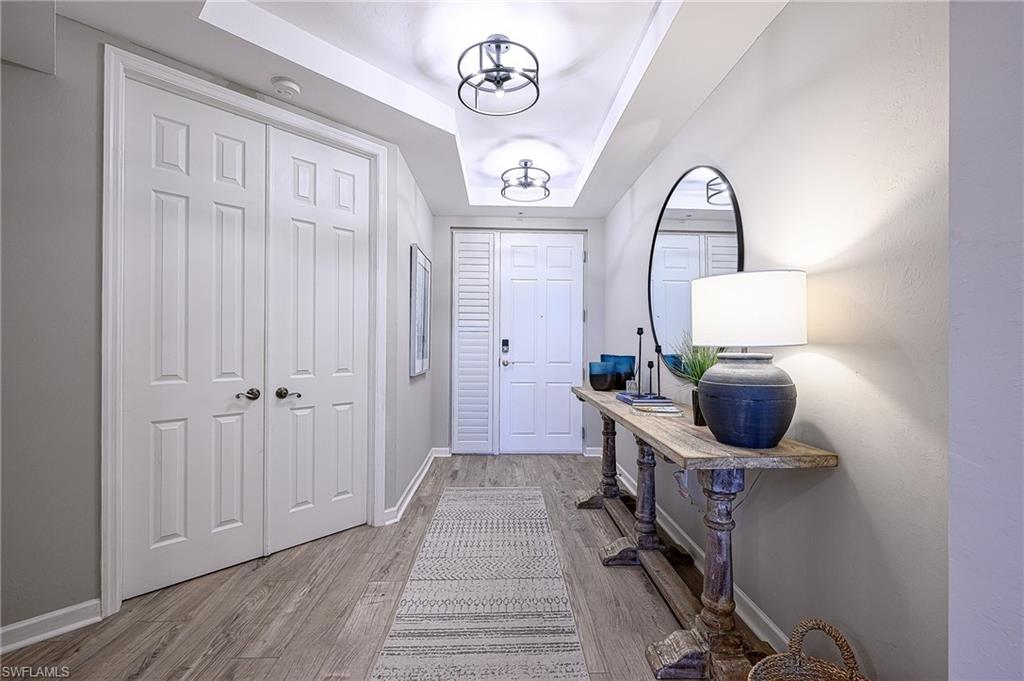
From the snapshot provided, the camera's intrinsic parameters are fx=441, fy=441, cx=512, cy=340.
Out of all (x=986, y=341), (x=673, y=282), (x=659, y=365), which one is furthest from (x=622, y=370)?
(x=986, y=341)

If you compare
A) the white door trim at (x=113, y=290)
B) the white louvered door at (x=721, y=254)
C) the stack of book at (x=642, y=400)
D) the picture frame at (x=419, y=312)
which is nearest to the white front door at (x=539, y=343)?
the picture frame at (x=419, y=312)

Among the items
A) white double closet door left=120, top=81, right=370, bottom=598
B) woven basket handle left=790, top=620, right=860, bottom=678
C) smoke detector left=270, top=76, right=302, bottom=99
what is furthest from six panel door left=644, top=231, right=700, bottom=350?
smoke detector left=270, top=76, right=302, bottom=99

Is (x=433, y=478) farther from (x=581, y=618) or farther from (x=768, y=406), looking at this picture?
(x=768, y=406)

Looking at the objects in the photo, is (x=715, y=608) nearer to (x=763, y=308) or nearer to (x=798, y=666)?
(x=798, y=666)

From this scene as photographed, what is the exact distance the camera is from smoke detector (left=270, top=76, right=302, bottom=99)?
2111 mm

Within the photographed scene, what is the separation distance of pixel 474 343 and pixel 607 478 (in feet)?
6.40

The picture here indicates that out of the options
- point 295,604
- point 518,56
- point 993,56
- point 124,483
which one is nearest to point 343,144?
point 518,56

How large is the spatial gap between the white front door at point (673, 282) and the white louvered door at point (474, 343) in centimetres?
193

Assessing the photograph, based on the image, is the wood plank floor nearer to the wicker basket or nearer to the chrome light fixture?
the wicker basket

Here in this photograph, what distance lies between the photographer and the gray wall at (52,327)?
5.25ft

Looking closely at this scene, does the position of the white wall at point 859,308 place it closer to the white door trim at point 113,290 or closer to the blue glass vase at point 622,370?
the blue glass vase at point 622,370

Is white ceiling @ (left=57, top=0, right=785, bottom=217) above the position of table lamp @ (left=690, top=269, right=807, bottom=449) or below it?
above

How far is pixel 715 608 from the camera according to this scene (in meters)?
1.48

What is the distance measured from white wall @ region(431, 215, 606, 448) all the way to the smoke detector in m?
2.22
